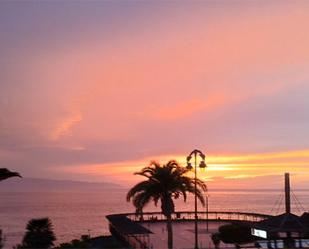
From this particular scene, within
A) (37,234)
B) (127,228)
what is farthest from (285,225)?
(127,228)

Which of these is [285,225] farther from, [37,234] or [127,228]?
[127,228]

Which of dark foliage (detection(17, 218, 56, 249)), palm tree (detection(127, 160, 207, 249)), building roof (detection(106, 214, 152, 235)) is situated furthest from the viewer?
building roof (detection(106, 214, 152, 235))

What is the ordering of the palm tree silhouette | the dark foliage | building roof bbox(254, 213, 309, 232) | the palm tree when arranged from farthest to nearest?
the palm tree, building roof bbox(254, 213, 309, 232), the dark foliage, the palm tree silhouette

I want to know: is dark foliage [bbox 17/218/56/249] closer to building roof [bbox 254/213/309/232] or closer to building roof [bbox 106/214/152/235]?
building roof [bbox 254/213/309/232]

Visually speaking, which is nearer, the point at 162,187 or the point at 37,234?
the point at 37,234

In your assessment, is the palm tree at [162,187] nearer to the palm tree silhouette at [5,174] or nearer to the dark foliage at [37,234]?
the dark foliage at [37,234]

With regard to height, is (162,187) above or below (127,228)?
above

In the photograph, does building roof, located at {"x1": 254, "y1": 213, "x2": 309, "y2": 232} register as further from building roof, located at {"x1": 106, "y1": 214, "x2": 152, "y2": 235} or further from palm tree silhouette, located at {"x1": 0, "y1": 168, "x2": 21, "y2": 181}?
palm tree silhouette, located at {"x1": 0, "y1": 168, "x2": 21, "y2": 181}

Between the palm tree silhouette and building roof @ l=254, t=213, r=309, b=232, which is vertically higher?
the palm tree silhouette

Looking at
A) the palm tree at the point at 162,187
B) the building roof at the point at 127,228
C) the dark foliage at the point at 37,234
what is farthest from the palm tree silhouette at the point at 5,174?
the building roof at the point at 127,228

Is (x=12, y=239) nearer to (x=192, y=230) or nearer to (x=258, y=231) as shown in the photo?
(x=192, y=230)

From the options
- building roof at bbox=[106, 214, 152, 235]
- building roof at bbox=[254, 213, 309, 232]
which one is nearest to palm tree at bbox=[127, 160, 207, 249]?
building roof at bbox=[254, 213, 309, 232]

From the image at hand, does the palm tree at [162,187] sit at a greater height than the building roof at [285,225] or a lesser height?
greater

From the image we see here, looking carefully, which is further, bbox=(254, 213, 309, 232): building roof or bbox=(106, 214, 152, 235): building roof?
bbox=(106, 214, 152, 235): building roof
